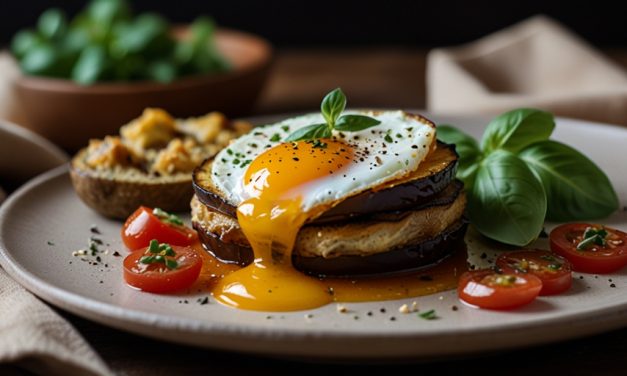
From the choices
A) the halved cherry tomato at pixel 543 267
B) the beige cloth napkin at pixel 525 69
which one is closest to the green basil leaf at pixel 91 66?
the beige cloth napkin at pixel 525 69

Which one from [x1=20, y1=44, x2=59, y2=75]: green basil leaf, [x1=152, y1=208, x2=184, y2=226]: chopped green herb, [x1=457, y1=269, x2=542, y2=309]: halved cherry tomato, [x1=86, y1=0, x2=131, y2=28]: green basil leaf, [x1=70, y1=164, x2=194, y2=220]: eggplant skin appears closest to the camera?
[x1=457, y1=269, x2=542, y2=309]: halved cherry tomato

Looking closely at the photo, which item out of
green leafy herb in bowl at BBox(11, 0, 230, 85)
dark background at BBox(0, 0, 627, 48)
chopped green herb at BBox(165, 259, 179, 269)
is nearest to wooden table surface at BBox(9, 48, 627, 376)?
chopped green herb at BBox(165, 259, 179, 269)

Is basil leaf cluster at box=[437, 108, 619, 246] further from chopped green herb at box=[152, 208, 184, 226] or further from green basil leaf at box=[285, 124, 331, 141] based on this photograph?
chopped green herb at box=[152, 208, 184, 226]

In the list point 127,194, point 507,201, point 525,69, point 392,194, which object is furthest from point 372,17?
point 392,194

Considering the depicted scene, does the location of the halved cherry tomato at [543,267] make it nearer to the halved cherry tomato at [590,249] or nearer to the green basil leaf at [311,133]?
the halved cherry tomato at [590,249]

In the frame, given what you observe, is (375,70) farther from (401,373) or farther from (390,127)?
(401,373)

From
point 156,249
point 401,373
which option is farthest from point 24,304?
point 401,373
